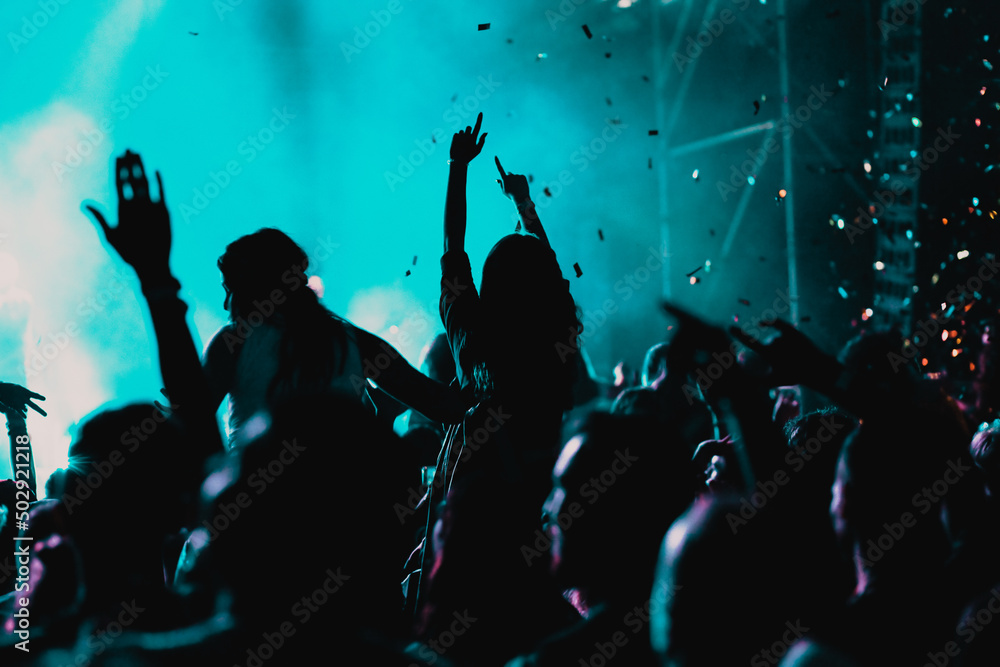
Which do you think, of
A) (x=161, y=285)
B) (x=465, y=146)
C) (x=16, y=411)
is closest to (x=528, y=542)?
(x=161, y=285)

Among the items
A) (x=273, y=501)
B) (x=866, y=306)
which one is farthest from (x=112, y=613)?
(x=866, y=306)

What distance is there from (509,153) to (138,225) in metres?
6.83

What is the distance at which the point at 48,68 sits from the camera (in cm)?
690

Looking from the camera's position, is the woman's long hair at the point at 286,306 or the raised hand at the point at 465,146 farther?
the raised hand at the point at 465,146

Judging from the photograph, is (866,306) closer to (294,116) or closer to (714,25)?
(714,25)

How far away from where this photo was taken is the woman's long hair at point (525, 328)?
2418 mm

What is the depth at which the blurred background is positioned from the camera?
5.29 metres

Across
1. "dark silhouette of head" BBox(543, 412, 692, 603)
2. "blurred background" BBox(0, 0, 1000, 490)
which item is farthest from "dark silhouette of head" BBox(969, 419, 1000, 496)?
"blurred background" BBox(0, 0, 1000, 490)

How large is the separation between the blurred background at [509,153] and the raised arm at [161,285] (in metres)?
3.88

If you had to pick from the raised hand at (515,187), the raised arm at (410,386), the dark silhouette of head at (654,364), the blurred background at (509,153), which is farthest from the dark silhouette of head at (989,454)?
the blurred background at (509,153)

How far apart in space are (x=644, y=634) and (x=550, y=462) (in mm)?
927

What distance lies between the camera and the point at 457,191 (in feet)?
8.84

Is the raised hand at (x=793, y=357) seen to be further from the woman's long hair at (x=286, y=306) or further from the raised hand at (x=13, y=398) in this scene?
the raised hand at (x=13, y=398)

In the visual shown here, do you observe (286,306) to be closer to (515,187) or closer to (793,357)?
(515,187)
